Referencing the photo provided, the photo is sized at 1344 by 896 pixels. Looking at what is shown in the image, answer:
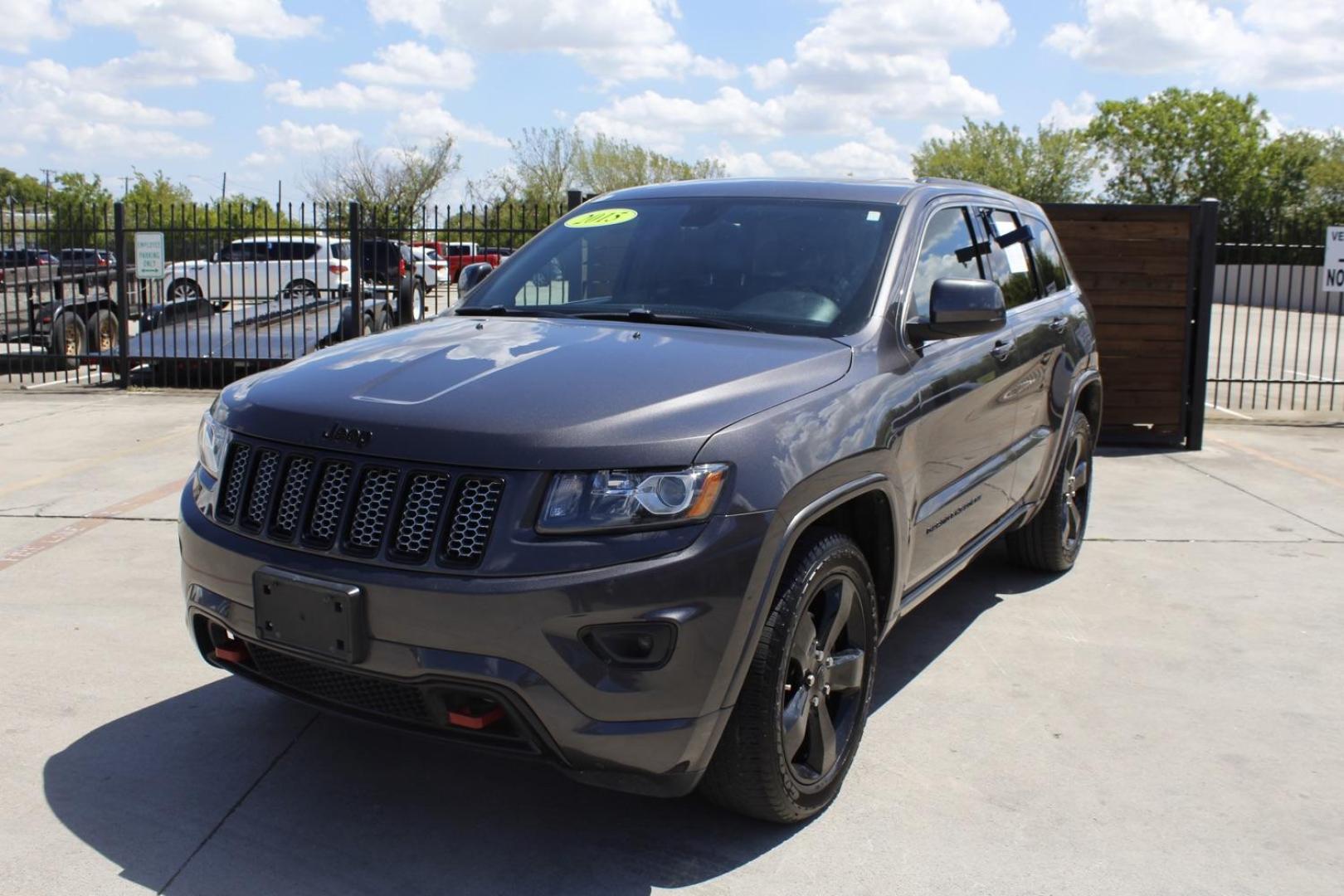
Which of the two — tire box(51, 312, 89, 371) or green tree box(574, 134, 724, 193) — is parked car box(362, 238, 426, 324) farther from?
green tree box(574, 134, 724, 193)

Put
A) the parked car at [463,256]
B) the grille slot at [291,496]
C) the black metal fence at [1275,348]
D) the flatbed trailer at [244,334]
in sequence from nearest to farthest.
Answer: the grille slot at [291,496]
the black metal fence at [1275,348]
the flatbed trailer at [244,334]
the parked car at [463,256]

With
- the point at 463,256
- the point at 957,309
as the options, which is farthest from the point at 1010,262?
the point at 463,256

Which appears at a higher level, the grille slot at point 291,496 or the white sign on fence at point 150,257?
the white sign on fence at point 150,257

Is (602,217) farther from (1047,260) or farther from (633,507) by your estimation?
(1047,260)

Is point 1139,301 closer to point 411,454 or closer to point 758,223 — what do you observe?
point 758,223

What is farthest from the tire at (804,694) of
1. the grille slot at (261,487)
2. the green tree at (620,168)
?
the green tree at (620,168)

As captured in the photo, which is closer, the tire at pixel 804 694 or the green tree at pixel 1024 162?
the tire at pixel 804 694

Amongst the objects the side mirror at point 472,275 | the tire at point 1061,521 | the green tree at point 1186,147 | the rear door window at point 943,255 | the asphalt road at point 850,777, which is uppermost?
the green tree at point 1186,147

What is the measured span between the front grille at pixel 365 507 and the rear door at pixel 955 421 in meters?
1.54

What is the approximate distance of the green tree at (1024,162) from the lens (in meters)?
61.3

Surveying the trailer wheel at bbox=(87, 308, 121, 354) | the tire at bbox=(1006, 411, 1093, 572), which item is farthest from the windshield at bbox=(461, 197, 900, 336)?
the trailer wheel at bbox=(87, 308, 121, 354)

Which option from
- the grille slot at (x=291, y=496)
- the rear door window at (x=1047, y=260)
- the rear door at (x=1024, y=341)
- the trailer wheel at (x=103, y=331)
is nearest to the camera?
the grille slot at (x=291, y=496)

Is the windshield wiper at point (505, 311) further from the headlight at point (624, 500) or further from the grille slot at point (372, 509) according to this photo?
the headlight at point (624, 500)

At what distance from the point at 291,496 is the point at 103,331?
548 inches
